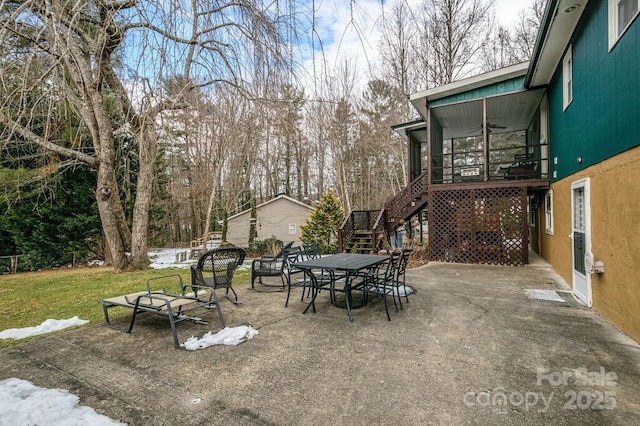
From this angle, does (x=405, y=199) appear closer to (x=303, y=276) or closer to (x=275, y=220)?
(x=303, y=276)

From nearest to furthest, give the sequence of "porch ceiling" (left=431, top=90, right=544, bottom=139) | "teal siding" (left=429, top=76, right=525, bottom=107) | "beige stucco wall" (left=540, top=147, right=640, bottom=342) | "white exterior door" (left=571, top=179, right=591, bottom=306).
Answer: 1. "beige stucco wall" (left=540, top=147, right=640, bottom=342)
2. "white exterior door" (left=571, top=179, right=591, bottom=306)
3. "teal siding" (left=429, top=76, right=525, bottom=107)
4. "porch ceiling" (left=431, top=90, right=544, bottom=139)

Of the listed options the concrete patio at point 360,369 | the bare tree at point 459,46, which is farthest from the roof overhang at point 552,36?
the bare tree at point 459,46

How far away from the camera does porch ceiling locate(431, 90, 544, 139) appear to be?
9.34m

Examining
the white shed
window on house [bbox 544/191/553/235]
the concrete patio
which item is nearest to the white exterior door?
the concrete patio

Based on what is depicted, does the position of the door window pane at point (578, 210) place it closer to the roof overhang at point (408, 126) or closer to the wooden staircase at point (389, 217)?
the wooden staircase at point (389, 217)

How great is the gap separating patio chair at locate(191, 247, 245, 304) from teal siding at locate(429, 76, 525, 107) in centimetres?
815

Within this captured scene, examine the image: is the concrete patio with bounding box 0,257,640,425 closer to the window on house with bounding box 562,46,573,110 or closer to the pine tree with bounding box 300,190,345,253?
the window on house with bounding box 562,46,573,110

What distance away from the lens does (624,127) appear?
12.2 feet

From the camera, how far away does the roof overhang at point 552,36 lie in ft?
16.9

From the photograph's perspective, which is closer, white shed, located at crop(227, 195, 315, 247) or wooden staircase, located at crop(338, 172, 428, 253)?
wooden staircase, located at crop(338, 172, 428, 253)

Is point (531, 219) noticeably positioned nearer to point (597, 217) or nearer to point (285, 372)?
point (597, 217)

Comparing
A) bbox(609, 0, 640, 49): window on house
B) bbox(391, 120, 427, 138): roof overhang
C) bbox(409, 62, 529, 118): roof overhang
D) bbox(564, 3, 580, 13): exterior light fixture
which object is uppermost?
bbox(409, 62, 529, 118): roof overhang

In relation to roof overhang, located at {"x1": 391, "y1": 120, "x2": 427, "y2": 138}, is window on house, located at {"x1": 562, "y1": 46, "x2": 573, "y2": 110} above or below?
below

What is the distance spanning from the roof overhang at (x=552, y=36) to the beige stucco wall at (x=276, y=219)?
14509mm
